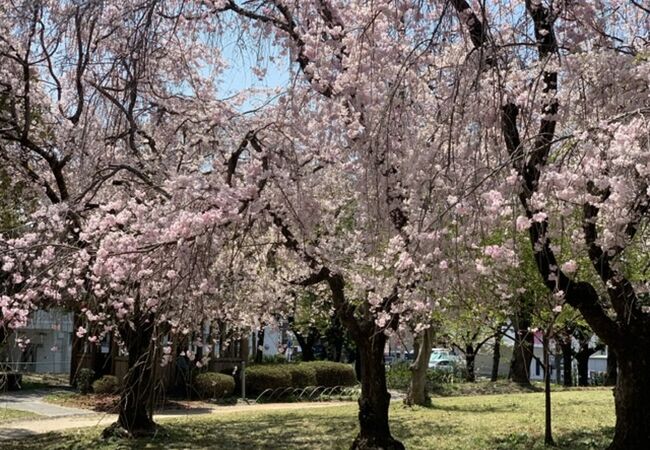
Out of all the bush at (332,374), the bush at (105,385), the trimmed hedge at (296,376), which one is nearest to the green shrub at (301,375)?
the trimmed hedge at (296,376)

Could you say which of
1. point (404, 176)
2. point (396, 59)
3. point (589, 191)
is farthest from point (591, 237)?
point (396, 59)

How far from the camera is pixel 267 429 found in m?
13.1

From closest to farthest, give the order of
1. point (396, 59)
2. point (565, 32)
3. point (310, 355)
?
point (565, 32) → point (396, 59) → point (310, 355)

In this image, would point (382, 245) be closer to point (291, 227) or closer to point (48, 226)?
point (291, 227)

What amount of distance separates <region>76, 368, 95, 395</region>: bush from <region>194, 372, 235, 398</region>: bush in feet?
9.94

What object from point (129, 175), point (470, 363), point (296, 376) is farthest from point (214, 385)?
point (470, 363)

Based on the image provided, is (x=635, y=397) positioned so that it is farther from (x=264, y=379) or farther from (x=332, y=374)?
(x=332, y=374)

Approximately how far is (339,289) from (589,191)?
465 cm

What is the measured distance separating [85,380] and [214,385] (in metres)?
3.92

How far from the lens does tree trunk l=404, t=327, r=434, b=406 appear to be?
16.7m

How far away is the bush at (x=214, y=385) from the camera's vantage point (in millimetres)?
19391

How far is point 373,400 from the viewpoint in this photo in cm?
952

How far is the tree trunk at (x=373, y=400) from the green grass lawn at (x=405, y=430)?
3.89 feet

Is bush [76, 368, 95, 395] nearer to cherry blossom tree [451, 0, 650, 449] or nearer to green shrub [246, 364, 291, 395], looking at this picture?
green shrub [246, 364, 291, 395]
